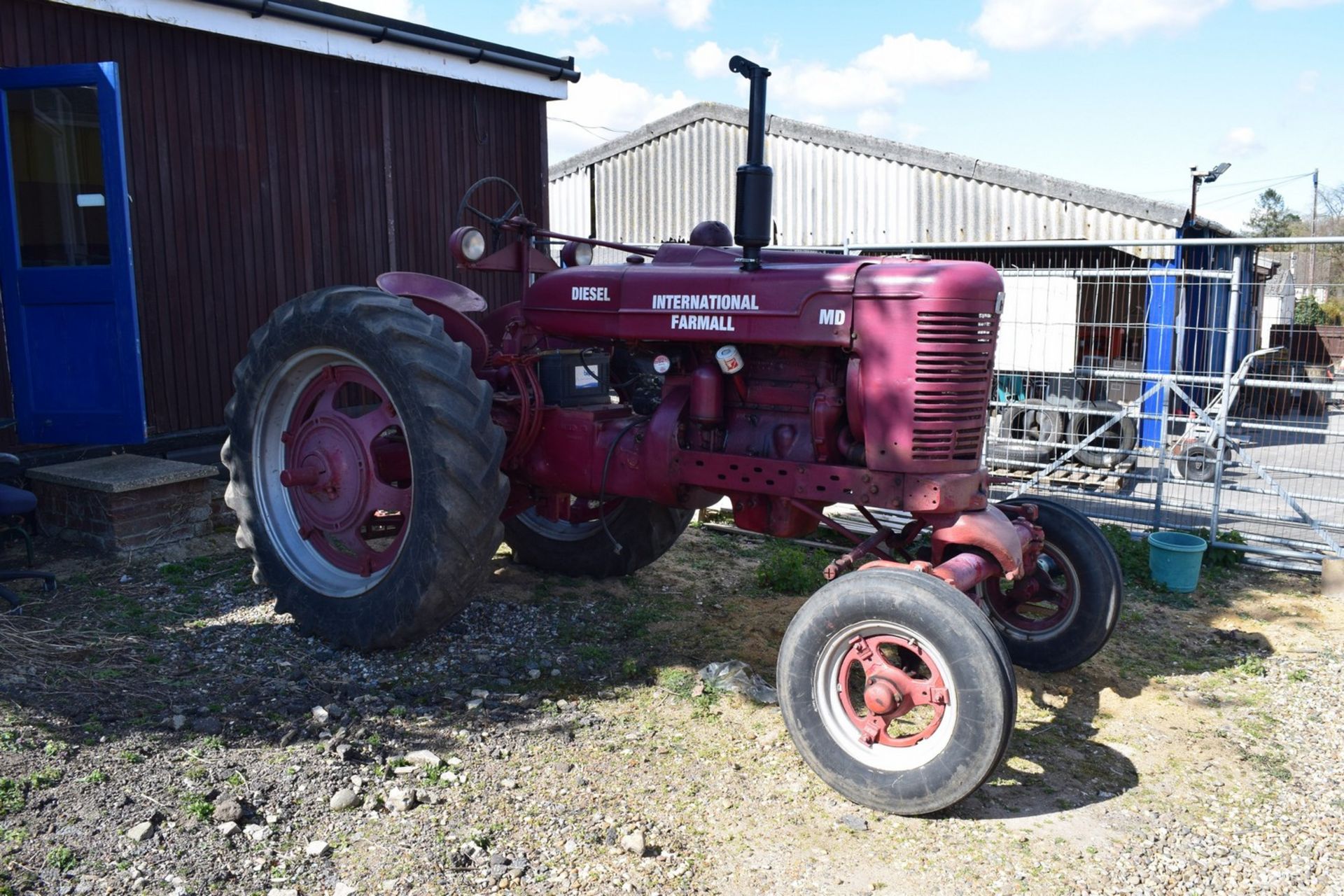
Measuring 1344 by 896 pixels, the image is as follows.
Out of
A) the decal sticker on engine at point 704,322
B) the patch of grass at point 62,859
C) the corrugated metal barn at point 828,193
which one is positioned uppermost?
the corrugated metal barn at point 828,193

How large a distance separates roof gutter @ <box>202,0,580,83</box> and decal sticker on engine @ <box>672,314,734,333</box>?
4.35 metres

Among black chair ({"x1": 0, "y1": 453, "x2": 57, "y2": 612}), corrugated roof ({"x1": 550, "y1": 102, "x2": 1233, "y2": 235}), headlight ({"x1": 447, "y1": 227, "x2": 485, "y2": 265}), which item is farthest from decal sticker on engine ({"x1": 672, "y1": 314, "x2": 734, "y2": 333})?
corrugated roof ({"x1": 550, "y1": 102, "x2": 1233, "y2": 235})

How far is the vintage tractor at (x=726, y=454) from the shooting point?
136 inches

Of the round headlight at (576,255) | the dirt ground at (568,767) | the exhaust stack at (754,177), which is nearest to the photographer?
the dirt ground at (568,767)

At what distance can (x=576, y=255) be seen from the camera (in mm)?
5273

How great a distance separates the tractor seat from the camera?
16.8ft

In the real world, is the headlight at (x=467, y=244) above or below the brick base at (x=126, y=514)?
above

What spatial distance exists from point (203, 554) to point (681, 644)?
9.37 feet

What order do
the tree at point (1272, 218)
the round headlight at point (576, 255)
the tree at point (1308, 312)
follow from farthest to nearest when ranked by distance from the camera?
the tree at point (1272, 218) → the tree at point (1308, 312) → the round headlight at point (576, 255)

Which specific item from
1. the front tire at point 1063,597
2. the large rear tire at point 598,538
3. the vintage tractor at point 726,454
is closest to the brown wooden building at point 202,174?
the vintage tractor at point 726,454

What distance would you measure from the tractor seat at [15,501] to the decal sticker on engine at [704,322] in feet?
11.0

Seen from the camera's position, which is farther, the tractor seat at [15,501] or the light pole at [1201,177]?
the light pole at [1201,177]

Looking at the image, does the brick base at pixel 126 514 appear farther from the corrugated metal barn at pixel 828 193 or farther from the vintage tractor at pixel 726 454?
the corrugated metal barn at pixel 828 193

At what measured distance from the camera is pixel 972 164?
578 inches
